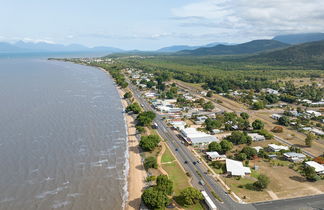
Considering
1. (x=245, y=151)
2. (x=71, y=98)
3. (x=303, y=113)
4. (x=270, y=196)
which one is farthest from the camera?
(x=71, y=98)

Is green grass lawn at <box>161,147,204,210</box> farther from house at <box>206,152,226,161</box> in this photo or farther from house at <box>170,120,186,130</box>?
house at <box>170,120,186,130</box>

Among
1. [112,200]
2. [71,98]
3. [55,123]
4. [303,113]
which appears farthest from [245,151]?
[71,98]

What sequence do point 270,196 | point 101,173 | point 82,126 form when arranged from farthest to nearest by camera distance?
point 82,126 < point 101,173 < point 270,196

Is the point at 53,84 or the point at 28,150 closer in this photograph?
the point at 28,150

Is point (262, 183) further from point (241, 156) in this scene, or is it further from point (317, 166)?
point (317, 166)

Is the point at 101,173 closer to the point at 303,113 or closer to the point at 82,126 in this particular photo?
the point at 82,126

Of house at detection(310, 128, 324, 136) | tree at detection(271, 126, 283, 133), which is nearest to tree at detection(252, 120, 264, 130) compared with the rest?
tree at detection(271, 126, 283, 133)

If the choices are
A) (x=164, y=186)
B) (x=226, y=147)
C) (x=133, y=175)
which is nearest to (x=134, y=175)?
(x=133, y=175)
